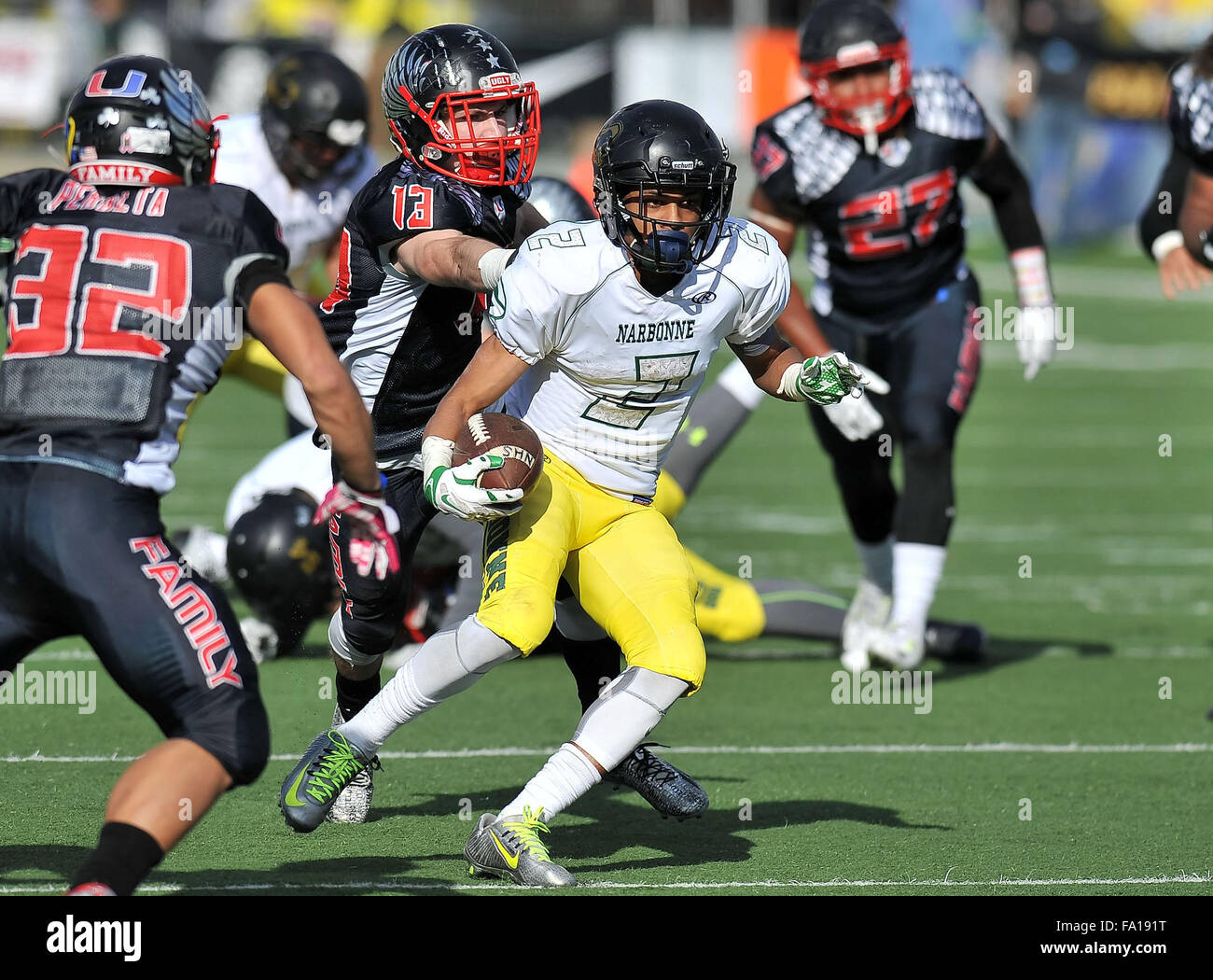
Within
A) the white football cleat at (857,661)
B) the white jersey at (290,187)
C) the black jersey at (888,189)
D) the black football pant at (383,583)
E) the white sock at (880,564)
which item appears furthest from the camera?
the white jersey at (290,187)

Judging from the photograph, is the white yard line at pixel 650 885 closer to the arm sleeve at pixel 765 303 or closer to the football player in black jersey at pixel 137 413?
the football player in black jersey at pixel 137 413

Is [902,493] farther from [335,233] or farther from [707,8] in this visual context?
[707,8]

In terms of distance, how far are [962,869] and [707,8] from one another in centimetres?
2384

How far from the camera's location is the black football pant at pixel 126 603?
3.55 m

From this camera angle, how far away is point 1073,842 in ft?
15.6

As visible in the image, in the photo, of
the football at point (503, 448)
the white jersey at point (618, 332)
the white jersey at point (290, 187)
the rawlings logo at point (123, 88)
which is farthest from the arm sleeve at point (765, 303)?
the white jersey at point (290, 187)

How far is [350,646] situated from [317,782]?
1.65 ft

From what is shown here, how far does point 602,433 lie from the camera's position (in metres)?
4.60

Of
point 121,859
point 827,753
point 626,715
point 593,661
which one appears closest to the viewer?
point 121,859

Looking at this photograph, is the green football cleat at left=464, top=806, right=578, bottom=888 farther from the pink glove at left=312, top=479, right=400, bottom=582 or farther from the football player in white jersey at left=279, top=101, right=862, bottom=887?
the pink glove at left=312, top=479, right=400, bottom=582

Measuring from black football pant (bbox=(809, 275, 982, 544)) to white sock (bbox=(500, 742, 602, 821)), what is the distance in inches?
102

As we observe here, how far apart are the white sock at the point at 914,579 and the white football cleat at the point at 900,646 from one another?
20 mm

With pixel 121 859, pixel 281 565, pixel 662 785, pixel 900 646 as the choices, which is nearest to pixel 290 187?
pixel 281 565

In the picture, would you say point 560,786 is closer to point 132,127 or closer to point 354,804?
point 354,804
